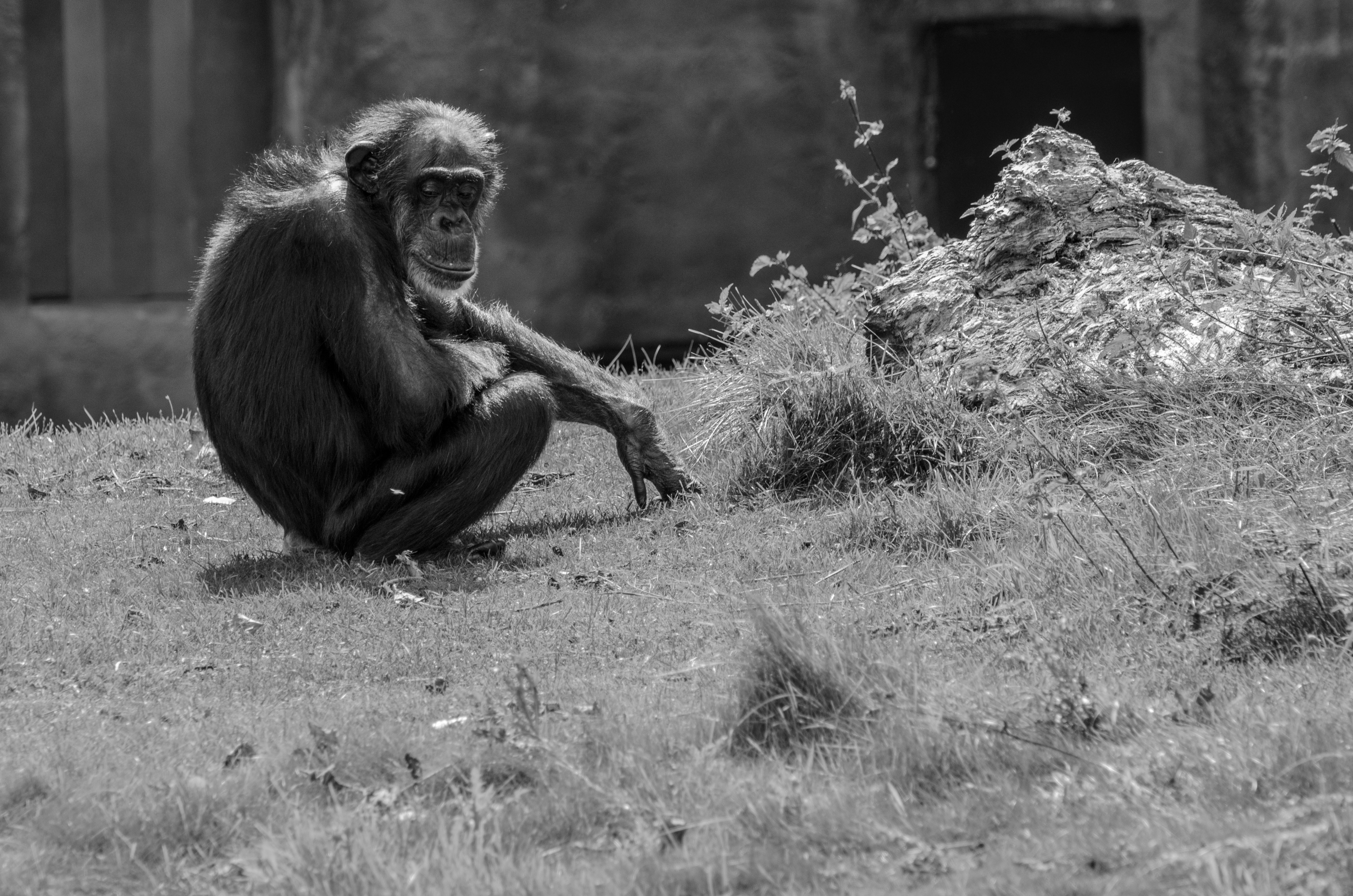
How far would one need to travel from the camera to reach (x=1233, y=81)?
11.3 meters

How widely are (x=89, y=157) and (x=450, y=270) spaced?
18.8 feet

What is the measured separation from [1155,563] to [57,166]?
829 cm

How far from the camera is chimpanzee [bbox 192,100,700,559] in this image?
5426mm

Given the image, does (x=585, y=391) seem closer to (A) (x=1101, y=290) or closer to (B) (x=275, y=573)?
(B) (x=275, y=573)

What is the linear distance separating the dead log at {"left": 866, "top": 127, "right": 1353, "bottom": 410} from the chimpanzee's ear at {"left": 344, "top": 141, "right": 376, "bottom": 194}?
213 centimetres

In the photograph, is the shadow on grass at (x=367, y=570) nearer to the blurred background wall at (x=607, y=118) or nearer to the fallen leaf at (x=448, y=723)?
the fallen leaf at (x=448, y=723)

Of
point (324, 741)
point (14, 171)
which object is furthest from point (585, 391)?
point (14, 171)

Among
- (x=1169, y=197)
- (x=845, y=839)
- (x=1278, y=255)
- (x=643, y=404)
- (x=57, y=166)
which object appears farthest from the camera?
(x=57, y=166)

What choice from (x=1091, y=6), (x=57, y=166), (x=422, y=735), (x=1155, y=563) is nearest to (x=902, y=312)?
(x=1155, y=563)

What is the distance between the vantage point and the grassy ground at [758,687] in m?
3.08

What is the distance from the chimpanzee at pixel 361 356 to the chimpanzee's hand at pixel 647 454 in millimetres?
474

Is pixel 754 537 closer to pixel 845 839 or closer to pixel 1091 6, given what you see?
pixel 845 839

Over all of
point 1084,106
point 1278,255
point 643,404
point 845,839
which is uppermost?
point 1084,106

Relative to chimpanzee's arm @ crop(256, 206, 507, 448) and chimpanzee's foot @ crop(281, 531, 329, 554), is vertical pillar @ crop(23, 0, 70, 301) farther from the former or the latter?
chimpanzee's arm @ crop(256, 206, 507, 448)
